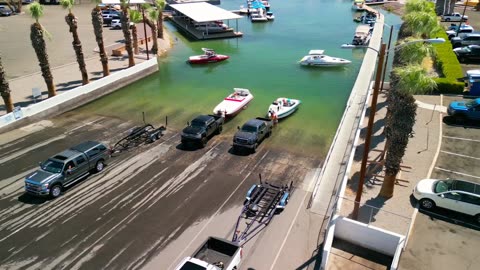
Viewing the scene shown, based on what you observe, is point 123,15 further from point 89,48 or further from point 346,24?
point 346,24

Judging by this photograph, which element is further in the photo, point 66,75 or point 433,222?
point 66,75

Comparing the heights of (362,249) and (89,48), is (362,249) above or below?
below

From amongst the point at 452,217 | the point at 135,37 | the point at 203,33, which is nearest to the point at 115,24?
the point at 203,33

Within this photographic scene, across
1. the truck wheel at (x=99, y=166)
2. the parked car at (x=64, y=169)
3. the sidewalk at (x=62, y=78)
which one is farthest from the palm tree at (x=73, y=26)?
the truck wheel at (x=99, y=166)

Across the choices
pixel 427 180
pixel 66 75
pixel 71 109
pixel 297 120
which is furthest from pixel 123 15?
pixel 427 180

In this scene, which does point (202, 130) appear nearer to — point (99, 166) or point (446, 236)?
point (99, 166)

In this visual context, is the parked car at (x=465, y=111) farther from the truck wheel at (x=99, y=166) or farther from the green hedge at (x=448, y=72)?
the truck wheel at (x=99, y=166)

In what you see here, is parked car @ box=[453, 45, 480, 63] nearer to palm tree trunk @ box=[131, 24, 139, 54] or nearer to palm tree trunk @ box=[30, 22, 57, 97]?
palm tree trunk @ box=[131, 24, 139, 54]
